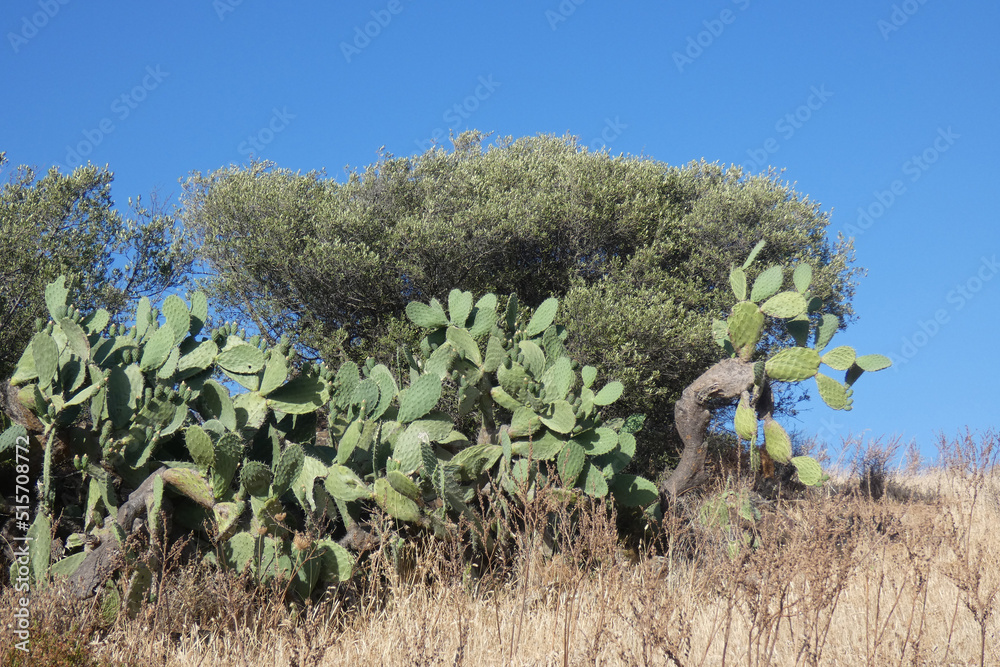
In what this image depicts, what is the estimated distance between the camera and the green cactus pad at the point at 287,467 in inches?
172

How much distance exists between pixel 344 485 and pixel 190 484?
2.93 feet

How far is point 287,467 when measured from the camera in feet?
14.4

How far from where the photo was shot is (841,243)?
11.9 meters

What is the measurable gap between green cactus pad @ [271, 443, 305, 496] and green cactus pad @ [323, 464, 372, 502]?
1.12 ft

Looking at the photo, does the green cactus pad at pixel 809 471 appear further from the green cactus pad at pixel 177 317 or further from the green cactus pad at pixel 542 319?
the green cactus pad at pixel 177 317

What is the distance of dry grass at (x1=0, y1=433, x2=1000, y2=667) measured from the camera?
3.32m

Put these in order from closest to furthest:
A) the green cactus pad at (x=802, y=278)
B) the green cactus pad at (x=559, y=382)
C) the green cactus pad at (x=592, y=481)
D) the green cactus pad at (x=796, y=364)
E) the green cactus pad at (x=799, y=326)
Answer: the green cactus pad at (x=592, y=481)
the green cactus pad at (x=559, y=382)
the green cactus pad at (x=796, y=364)
the green cactus pad at (x=802, y=278)
the green cactus pad at (x=799, y=326)

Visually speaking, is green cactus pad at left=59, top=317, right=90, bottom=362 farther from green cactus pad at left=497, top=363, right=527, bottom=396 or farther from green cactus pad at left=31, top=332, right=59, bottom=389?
green cactus pad at left=497, top=363, right=527, bottom=396

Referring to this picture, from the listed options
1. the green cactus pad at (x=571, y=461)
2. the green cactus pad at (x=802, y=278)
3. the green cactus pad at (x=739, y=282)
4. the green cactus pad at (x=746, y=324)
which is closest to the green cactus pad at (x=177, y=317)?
the green cactus pad at (x=571, y=461)

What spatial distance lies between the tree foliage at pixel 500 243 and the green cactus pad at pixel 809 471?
136 inches

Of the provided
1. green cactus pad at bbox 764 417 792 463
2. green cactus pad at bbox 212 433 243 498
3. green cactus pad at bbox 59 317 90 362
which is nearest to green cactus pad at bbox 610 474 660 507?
green cactus pad at bbox 764 417 792 463

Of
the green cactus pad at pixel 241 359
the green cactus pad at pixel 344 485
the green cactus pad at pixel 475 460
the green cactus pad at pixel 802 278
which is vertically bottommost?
the green cactus pad at pixel 344 485

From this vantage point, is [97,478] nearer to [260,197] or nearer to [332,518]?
[332,518]

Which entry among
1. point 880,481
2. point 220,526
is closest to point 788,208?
point 880,481
